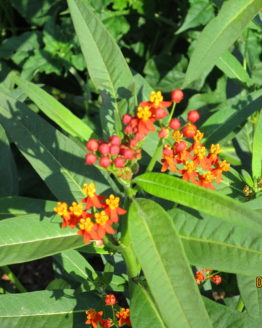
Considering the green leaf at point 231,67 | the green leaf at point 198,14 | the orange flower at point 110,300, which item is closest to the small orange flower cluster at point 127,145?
the orange flower at point 110,300

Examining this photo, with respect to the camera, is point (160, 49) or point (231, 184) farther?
point (160, 49)

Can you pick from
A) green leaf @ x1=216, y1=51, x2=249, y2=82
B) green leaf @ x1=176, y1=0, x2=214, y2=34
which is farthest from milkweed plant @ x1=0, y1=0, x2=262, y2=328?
green leaf @ x1=176, y1=0, x2=214, y2=34

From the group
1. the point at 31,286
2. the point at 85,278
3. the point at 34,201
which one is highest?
the point at 34,201

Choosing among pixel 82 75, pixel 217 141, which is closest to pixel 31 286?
pixel 82 75

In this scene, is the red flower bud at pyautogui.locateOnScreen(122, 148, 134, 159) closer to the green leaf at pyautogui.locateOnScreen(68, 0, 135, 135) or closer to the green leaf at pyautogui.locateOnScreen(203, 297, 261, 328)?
the green leaf at pyautogui.locateOnScreen(68, 0, 135, 135)

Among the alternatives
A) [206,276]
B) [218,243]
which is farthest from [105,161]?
[206,276]

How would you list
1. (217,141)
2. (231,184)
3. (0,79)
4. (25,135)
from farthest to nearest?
(0,79) → (217,141) → (231,184) → (25,135)

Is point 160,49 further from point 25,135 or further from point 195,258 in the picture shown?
point 195,258
